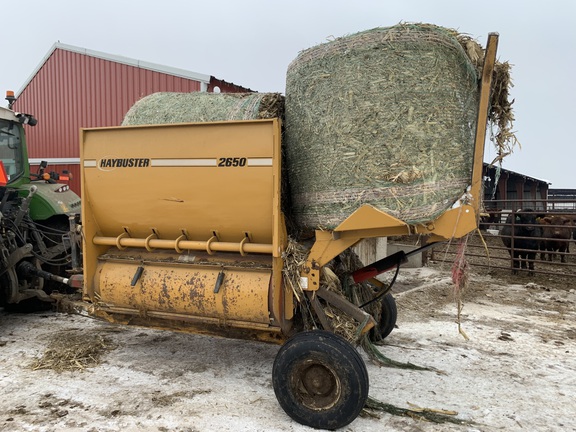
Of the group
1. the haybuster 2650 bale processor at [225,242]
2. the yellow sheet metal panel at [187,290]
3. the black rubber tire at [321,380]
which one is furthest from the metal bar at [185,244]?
the black rubber tire at [321,380]

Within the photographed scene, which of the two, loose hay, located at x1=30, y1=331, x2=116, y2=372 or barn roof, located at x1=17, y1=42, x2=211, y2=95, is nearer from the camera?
loose hay, located at x1=30, y1=331, x2=116, y2=372

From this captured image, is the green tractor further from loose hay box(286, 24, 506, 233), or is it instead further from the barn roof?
the barn roof

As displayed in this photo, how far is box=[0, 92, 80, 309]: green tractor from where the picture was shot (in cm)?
511

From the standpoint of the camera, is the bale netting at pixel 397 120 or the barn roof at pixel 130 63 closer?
the bale netting at pixel 397 120

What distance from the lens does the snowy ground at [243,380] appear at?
3.26 meters

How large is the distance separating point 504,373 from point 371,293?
1427 mm

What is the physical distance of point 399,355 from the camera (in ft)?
15.0

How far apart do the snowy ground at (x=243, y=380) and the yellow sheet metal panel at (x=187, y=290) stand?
662 mm

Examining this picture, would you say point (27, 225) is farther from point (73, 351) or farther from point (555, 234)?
point (555, 234)

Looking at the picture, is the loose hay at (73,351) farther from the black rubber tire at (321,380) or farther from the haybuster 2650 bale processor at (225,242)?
the black rubber tire at (321,380)

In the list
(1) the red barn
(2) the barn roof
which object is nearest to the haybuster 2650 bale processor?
(2) the barn roof

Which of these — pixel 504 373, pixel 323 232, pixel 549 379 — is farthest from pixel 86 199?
pixel 549 379

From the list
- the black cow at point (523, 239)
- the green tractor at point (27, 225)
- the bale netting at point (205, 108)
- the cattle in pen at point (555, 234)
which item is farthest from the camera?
the cattle in pen at point (555, 234)

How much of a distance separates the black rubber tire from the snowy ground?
0.16 meters
